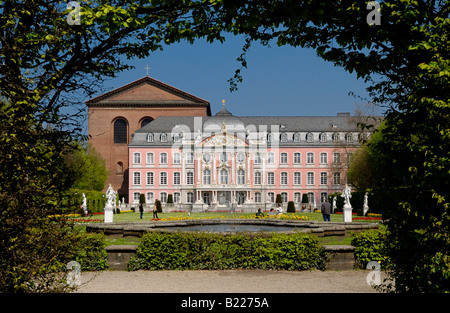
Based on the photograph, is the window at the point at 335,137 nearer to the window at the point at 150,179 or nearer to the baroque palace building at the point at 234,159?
the baroque palace building at the point at 234,159

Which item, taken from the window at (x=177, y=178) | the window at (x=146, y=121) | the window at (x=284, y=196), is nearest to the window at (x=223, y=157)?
the window at (x=177, y=178)

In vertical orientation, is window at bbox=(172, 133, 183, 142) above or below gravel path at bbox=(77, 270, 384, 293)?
above

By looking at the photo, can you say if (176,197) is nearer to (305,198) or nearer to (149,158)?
(149,158)

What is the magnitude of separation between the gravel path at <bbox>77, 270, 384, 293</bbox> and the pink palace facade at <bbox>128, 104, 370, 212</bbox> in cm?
4410

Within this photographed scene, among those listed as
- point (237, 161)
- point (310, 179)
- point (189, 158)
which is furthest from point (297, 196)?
point (189, 158)

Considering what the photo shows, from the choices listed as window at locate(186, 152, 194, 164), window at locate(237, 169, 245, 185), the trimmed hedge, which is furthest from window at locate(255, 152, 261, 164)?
the trimmed hedge

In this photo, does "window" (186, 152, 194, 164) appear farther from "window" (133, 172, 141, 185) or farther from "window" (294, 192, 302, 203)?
A: "window" (294, 192, 302, 203)

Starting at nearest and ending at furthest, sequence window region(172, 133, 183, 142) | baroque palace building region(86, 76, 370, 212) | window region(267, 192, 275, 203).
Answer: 1. baroque palace building region(86, 76, 370, 212)
2. window region(267, 192, 275, 203)
3. window region(172, 133, 183, 142)

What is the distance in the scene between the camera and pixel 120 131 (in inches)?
2427

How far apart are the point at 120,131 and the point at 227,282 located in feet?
180

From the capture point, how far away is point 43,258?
4.43 m

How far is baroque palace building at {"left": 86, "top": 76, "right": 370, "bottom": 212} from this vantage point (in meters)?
54.9

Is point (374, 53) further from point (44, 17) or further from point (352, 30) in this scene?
point (44, 17)
